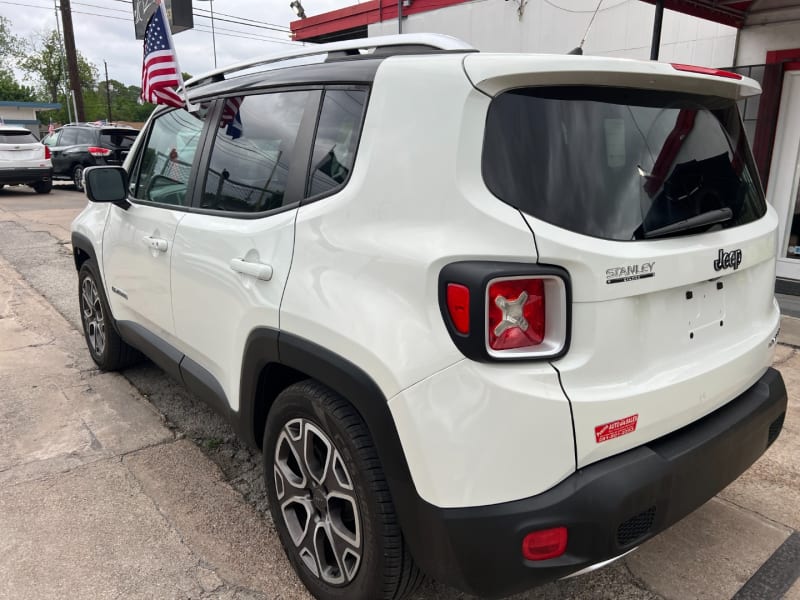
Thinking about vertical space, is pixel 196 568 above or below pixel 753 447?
below

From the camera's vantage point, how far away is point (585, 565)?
5.64 ft

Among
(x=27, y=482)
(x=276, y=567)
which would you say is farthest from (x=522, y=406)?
(x=27, y=482)

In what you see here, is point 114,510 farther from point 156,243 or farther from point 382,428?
point 382,428

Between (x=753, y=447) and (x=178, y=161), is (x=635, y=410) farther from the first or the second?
(x=178, y=161)

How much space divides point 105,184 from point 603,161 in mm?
2704

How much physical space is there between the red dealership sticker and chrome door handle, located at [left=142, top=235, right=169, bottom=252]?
85.2 inches

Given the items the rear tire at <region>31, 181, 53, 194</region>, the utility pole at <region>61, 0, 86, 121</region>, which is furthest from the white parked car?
the utility pole at <region>61, 0, 86, 121</region>

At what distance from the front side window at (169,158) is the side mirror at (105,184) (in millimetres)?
110

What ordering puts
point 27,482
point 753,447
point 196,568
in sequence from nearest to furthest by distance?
point 753,447, point 196,568, point 27,482

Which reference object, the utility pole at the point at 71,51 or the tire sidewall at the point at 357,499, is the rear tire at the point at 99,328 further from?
the utility pole at the point at 71,51

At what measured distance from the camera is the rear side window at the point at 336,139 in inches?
80.2

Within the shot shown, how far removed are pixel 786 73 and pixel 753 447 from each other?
18.5 ft

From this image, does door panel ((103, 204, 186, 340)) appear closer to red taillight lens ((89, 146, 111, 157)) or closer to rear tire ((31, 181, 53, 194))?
red taillight lens ((89, 146, 111, 157))

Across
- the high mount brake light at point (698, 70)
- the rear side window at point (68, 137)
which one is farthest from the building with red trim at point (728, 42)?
the rear side window at point (68, 137)
